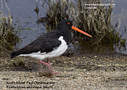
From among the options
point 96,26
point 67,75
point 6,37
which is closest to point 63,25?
point 67,75

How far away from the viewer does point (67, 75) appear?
6996 millimetres

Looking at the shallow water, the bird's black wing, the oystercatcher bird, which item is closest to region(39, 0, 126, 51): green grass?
the shallow water

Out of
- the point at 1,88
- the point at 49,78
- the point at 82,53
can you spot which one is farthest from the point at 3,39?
the point at 1,88

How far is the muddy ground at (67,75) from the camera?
19.3ft

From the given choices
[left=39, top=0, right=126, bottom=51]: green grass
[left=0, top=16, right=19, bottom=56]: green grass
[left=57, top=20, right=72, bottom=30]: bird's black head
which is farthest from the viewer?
[left=39, top=0, right=126, bottom=51]: green grass

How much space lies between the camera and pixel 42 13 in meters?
15.3

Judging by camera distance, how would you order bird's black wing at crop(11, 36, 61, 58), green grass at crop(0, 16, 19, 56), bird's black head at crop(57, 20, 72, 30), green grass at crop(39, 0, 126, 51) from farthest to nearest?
green grass at crop(39, 0, 126, 51) → green grass at crop(0, 16, 19, 56) → bird's black head at crop(57, 20, 72, 30) → bird's black wing at crop(11, 36, 61, 58)

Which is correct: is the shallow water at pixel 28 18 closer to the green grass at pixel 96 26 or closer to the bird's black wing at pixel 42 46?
the green grass at pixel 96 26

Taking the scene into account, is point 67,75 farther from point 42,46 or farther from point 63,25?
point 63,25

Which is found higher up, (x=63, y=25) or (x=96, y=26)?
(x=63, y=25)

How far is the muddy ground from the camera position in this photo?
5871mm

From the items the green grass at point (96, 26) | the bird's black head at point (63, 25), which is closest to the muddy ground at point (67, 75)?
the bird's black head at point (63, 25)

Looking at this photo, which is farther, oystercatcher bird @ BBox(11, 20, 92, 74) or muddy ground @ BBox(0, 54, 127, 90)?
oystercatcher bird @ BBox(11, 20, 92, 74)

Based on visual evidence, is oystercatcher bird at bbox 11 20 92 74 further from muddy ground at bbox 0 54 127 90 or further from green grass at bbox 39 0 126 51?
green grass at bbox 39 0 126 51
